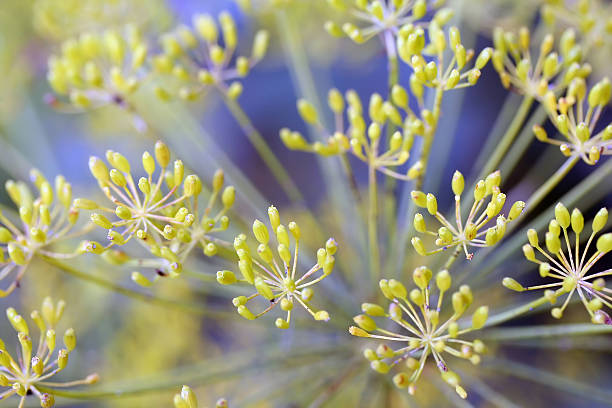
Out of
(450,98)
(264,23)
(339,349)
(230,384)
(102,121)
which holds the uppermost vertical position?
(264,23)

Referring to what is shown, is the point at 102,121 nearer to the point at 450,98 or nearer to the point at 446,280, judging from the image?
the point at 450,98

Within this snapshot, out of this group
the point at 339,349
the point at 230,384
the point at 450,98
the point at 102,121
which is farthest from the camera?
the point at 102,121

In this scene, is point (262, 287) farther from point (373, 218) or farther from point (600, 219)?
point (600, 219)

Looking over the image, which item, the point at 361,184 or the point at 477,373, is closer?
the point at 477,373

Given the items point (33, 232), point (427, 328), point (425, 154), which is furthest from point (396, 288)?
point (33, 232)

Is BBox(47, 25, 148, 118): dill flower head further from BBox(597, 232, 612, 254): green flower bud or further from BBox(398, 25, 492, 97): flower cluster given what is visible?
BBox(597, 232, 612, 254): green flower bud

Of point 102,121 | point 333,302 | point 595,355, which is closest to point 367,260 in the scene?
point 333,302

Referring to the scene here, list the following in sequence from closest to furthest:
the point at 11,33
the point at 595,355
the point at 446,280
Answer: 1. the point at 446,280
2. the point at 595,355
3. the point at 11,33

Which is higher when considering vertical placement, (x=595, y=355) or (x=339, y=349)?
(x=595, y=355)

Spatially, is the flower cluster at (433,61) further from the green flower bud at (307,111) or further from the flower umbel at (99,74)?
the flower umbel at (99,74)
